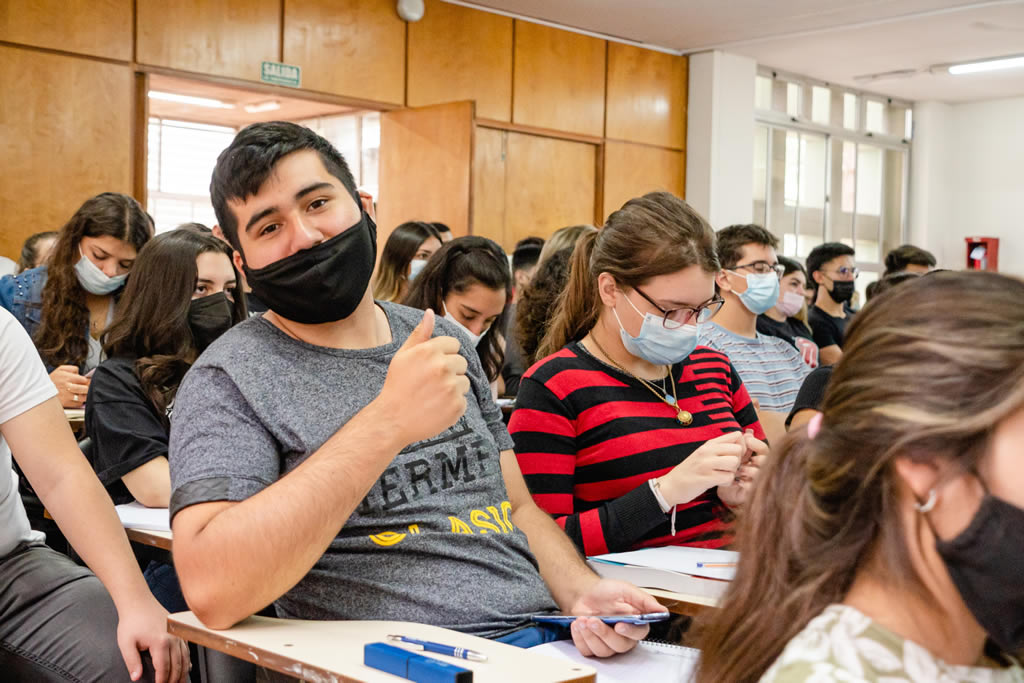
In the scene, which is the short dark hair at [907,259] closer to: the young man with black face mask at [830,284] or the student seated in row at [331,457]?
the young man with black face mask at [830,284]

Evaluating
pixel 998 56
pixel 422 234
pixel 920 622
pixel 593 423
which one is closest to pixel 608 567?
pixel 593 423

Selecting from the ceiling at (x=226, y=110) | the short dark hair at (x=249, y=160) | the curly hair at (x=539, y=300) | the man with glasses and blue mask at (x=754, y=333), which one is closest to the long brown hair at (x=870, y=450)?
the short dark hair at (x=249, y=160)

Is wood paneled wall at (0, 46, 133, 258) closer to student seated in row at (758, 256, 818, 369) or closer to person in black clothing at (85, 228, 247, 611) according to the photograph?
person in black clothing at (85, 228, 247, 611)

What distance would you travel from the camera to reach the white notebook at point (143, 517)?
2201mm

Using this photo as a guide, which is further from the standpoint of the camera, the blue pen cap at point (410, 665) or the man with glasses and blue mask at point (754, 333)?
the man with glasses and blue mask at point (754, 333)

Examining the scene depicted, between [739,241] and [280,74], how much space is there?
11.9 feet

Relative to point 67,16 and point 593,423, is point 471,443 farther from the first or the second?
point 67,16

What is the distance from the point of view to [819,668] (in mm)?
917

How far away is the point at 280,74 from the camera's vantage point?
6.76 metres

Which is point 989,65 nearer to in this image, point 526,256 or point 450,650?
point 526,256

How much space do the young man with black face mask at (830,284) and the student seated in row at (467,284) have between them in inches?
126

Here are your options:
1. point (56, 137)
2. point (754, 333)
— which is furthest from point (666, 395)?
point (56, 137)

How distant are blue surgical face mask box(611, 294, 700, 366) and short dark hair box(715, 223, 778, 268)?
6.92 feet

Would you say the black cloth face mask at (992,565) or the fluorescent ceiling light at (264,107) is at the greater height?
the fluorescent ceiling light at (264,107)
